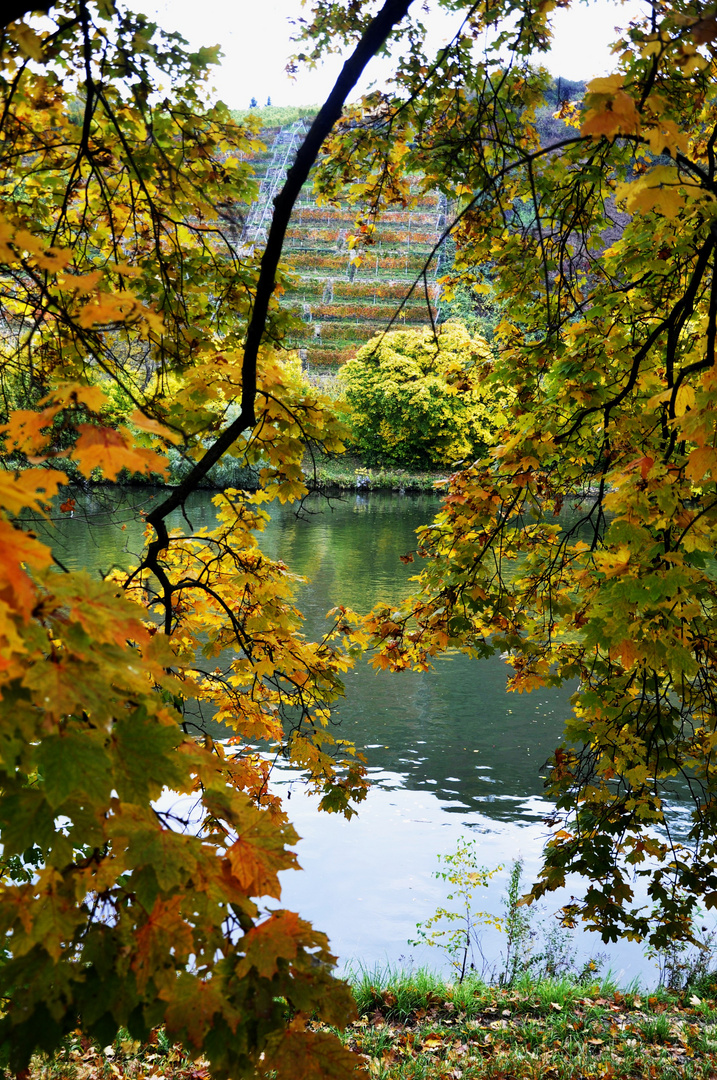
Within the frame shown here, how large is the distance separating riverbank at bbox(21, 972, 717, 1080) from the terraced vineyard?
43.7 meters

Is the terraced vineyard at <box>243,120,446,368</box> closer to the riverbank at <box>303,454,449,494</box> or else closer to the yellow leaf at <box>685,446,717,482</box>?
the riverbank at <box>303,454,449,494</box>

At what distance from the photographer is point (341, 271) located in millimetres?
53125

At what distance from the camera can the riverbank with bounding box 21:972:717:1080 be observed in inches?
135

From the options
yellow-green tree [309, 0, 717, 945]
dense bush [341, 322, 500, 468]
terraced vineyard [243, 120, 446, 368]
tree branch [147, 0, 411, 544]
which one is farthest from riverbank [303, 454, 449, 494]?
tree branch [147, 0, 411, 544]

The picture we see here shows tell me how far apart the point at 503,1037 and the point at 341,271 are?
5390 cm

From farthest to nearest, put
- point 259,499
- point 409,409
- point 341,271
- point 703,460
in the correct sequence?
point 341,271 < point 409,409 < point 259,499 < point 703,460

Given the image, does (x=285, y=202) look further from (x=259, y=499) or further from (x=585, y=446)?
(x=585, y=446)

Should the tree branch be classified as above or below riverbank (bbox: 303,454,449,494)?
above

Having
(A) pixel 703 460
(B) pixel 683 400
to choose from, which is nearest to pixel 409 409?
(B) pixel 683 400

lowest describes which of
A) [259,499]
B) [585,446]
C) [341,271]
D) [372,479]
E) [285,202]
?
[372,479]

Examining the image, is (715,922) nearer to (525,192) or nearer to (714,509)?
(714,509)

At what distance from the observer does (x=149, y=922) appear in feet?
3.87

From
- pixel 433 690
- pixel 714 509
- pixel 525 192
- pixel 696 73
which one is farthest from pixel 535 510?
pixel 433 690

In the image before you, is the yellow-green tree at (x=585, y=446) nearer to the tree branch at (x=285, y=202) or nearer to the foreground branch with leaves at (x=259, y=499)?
the foreground branch with leaves at (x=259, y=499)
